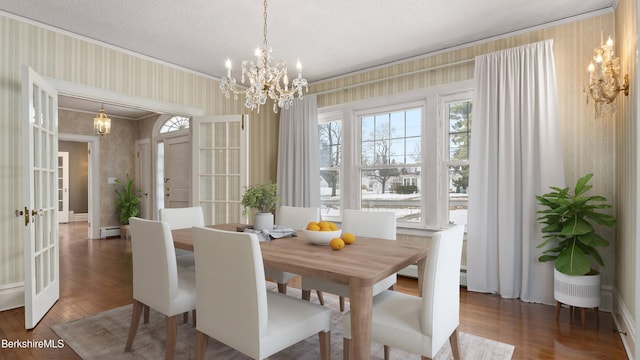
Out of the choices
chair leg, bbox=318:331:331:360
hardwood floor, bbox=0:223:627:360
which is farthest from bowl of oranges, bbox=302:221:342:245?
hardwood floor, bbox=0:223:627:360

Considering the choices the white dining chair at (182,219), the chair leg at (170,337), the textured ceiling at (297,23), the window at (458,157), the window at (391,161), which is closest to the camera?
the chair leg at (170,337)

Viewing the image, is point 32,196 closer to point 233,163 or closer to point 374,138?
point 233,163

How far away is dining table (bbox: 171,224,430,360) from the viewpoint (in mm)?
1525

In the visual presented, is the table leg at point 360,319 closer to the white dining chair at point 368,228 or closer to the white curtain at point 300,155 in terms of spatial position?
the white dining chair at point 368,228

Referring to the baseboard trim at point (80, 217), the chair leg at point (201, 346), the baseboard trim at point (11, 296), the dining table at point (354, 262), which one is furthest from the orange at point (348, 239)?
the baseboard trim at point (80, 217)

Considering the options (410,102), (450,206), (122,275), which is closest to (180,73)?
(122,275)

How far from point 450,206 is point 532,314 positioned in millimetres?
1364

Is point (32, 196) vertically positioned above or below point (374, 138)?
below

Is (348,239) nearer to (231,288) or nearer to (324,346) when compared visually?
(324,346)

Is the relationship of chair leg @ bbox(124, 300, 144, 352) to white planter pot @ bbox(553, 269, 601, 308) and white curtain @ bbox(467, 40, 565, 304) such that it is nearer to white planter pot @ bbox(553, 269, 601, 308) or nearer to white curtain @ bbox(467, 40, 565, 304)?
white curtain @ bbox(467, 40, 565, 304)

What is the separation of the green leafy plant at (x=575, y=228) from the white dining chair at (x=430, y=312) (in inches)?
59.4

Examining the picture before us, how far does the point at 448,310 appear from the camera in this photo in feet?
5.65

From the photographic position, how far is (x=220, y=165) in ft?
15.1

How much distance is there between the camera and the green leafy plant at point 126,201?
7090 millimetres
